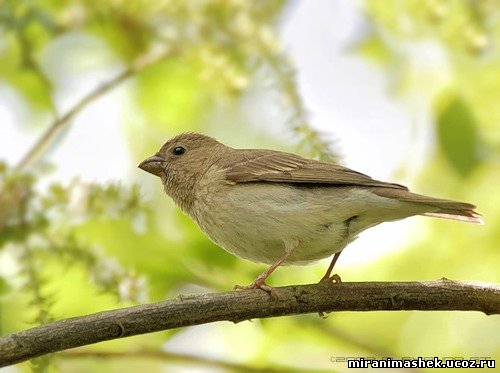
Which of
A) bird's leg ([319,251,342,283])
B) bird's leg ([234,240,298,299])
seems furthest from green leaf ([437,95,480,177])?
bird's leg ([234,240,298,299])

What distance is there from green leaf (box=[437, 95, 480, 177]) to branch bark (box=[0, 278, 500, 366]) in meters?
2.08

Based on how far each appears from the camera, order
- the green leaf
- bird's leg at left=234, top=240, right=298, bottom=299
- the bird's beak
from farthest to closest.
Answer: the bird's beak, the green leaf, bird's leg at left=234, top=240, right=298, bottom=299

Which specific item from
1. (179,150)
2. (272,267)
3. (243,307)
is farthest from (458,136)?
(243,307)

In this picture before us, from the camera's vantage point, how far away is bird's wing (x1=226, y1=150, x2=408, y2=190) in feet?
15.5

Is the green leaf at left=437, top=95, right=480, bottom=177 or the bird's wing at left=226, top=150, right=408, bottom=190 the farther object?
the green leaf at left=437, top=95, right=480, bottom=177

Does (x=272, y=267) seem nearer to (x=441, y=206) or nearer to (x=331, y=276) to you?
(x=331, y=276)

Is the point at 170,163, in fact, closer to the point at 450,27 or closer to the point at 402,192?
the point at 402,192

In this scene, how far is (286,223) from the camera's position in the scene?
462cm

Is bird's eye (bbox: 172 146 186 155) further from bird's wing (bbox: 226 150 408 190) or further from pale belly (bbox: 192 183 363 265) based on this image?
pale belly (bbox: 192 183 363 265)

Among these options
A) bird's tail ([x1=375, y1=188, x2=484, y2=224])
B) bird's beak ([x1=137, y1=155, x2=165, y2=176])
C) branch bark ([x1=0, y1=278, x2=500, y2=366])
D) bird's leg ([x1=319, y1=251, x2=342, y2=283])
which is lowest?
branch bark ([x1=0, y1=278, x2=500, y2=366])

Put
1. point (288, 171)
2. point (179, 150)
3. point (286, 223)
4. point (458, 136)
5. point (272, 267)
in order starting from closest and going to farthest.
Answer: point (272, 267), point (286, 223), point (288, 171), point (458, 136), point (179, 150)

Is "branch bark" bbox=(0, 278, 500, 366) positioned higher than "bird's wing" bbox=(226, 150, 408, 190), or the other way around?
"bird's wing" bbox=(226, 150, 408, 190)

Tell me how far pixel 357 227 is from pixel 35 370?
2295mm

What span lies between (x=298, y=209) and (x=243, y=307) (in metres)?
1.27
